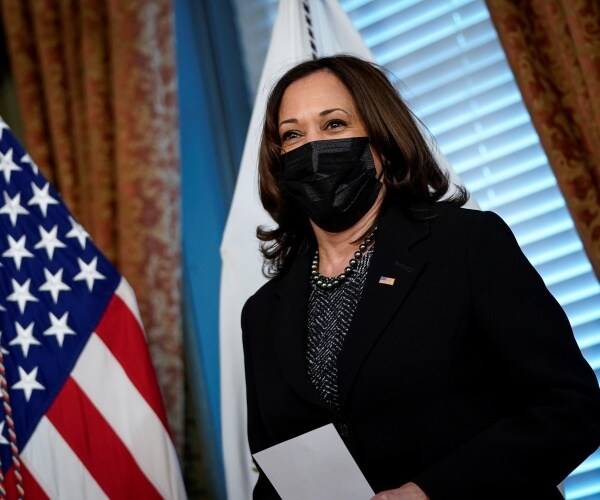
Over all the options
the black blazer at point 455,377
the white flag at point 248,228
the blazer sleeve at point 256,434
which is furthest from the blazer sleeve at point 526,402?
the white flag at point 248,228

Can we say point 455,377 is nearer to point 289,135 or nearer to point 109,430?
point 289,135

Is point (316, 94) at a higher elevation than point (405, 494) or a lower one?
higher

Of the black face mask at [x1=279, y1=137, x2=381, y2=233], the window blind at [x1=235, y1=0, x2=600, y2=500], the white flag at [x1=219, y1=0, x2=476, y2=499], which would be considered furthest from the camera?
the window blind at [x1=235, y1=0, x2=600, y2=500]

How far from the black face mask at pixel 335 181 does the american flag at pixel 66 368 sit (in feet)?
2.87

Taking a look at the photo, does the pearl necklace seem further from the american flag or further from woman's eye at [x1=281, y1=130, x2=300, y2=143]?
the american flag

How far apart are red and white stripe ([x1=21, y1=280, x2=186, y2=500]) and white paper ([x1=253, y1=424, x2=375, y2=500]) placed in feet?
2.86

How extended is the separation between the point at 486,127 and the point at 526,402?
58.9 inches

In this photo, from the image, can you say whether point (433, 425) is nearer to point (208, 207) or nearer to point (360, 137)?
point (360, 137)

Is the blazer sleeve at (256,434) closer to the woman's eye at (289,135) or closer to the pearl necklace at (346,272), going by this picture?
the pearl necklace at (346,272)

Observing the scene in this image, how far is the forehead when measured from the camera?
79.3 inches

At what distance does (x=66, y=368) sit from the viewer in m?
2.48

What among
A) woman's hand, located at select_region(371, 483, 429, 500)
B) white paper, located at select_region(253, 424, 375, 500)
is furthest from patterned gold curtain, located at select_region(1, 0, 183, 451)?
woman's hand, located at select_region(371, 483, 429, 500)

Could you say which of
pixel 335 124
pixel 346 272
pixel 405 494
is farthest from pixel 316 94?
pixel 405 494

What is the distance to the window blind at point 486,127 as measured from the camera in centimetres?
274
